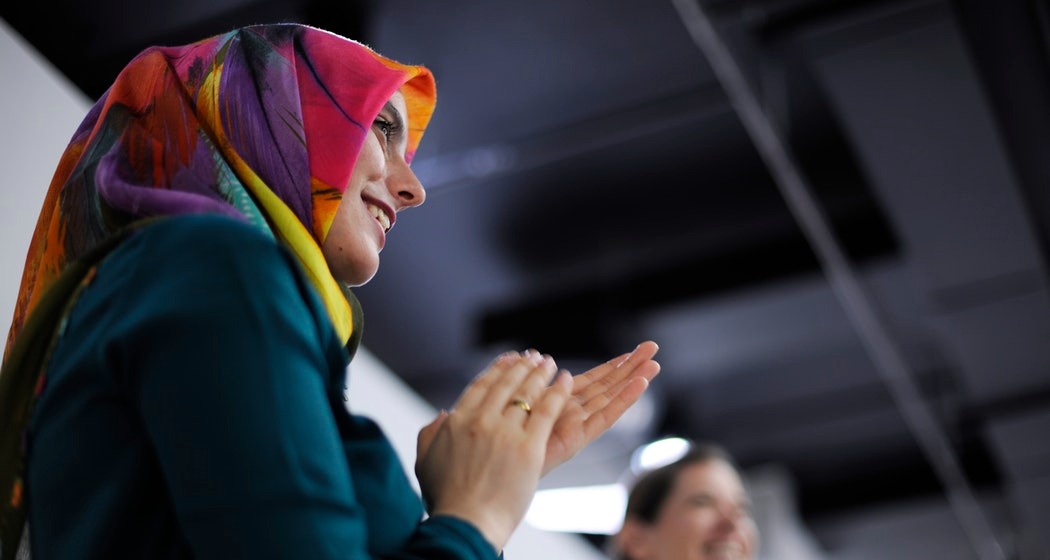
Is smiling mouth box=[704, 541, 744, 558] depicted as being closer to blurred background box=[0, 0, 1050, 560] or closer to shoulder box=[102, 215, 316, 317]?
blurred background box=[0, 0, 1050, 560]

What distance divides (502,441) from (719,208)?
2725 millimetres

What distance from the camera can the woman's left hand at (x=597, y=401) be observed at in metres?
0.91

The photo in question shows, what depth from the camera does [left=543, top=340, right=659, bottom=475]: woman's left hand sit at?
0.91 meters

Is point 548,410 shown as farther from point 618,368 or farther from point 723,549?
point 723,549

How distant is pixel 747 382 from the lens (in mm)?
4648

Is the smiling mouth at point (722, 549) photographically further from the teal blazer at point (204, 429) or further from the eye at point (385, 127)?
the teal blazer at point (204, 429)

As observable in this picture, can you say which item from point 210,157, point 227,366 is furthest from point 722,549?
point 227,366

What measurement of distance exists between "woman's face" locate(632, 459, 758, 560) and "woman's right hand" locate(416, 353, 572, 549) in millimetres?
1376

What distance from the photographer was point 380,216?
1054 millimetres

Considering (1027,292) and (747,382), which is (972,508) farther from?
(1027,292)

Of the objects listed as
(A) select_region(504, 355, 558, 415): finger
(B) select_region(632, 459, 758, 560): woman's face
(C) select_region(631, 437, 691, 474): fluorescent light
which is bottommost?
(C) select_region(631, 437, 691, 474): fluorescent light

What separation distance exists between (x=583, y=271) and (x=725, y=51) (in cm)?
120

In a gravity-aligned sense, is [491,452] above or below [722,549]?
above

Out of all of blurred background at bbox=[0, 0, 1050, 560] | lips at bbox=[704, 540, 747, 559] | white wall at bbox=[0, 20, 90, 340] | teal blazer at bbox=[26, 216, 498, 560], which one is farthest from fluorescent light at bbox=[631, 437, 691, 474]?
teal blazer at bbox=[26, 216, 498, 560]
